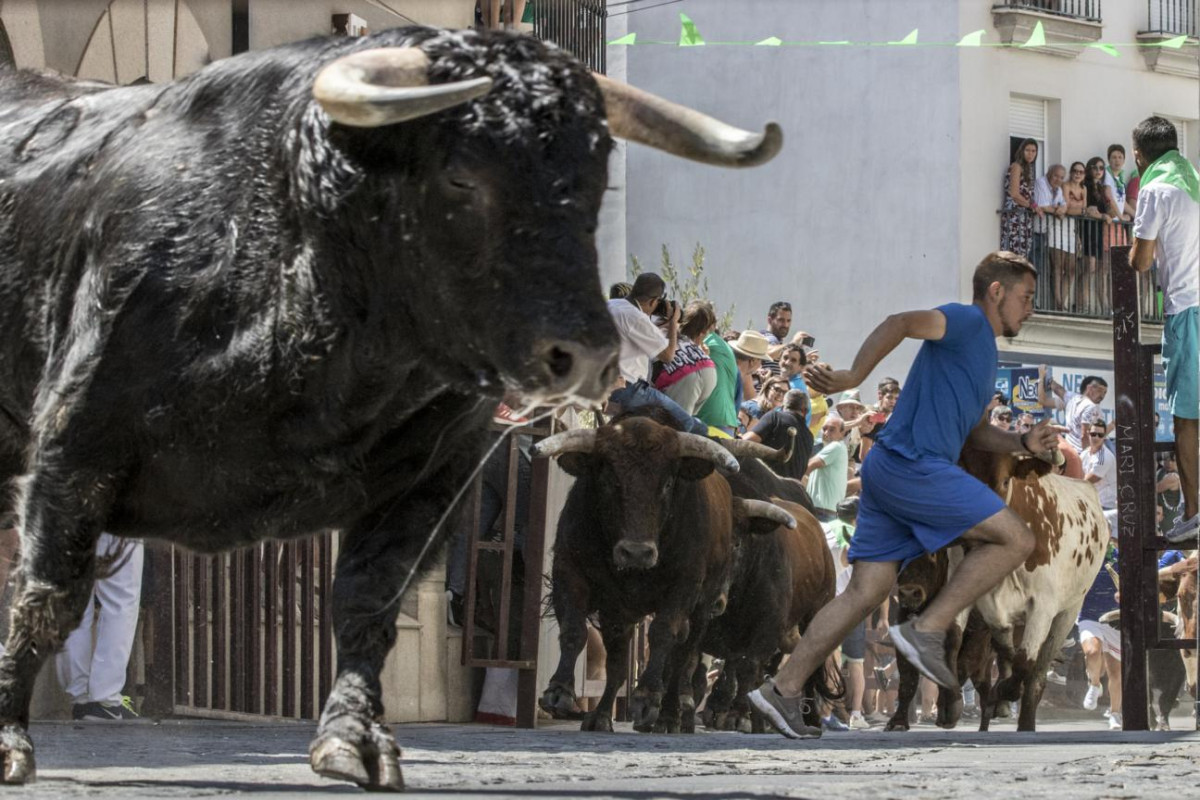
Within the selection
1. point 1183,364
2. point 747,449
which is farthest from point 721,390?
point 1183,364

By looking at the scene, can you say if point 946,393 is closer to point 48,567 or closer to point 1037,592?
point 1037,592

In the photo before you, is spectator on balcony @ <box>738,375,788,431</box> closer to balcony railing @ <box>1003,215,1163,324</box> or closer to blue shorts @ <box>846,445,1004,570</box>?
blue shorts @ <box>846,445,1004,570</box>

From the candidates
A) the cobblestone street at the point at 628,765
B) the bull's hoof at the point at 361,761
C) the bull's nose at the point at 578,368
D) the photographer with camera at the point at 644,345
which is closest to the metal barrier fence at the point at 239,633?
the cobblestone street at the point at 628,765

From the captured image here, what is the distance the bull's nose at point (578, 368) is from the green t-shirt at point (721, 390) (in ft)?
25.8

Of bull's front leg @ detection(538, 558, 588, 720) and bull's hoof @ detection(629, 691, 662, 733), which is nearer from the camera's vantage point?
bull's hoof @ detection(629, 691, 662, 733)

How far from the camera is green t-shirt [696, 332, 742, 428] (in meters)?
13.5

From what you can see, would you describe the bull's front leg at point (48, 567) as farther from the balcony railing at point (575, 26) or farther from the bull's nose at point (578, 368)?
the balcony railing at point (575, 26)

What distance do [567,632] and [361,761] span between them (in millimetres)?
6457

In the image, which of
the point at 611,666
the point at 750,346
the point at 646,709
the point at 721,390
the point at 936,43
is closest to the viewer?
the point at 646,709

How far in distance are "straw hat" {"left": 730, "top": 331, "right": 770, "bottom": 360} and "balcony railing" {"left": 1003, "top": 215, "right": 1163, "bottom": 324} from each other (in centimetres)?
1843

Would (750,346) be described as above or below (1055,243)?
below

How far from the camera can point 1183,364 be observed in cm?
1112

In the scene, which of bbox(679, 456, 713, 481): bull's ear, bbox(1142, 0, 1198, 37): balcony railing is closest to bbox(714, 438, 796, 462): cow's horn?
bbox(679, 456, 713, 481): bull's ear

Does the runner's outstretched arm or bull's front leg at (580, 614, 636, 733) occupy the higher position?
the runner's outstretched arm
